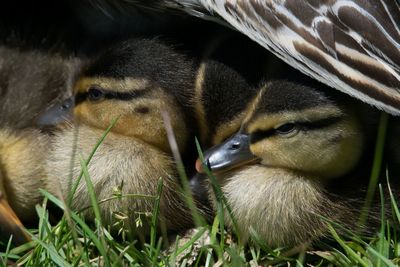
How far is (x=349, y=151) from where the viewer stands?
288 cm

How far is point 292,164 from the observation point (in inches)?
114

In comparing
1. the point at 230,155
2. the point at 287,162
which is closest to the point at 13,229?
the point at 230,155

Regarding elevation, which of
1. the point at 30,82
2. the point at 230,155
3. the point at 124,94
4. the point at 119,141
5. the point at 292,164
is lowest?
the point at 292,164

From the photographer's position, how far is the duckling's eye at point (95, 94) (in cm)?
300

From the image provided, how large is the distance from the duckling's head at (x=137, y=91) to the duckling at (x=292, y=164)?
0.19m

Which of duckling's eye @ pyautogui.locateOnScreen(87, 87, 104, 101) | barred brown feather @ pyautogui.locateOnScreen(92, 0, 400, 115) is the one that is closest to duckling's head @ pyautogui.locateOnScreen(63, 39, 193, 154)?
duckling's eye @ pyautogui.locateOnScreen(87, 87, 104, 101)

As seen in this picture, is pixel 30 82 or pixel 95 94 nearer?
pixel 95 94

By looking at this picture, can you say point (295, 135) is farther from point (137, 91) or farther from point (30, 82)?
point (30, 82)

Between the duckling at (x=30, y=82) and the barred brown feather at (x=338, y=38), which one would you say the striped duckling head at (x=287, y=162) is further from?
the duckling at (x=30, y=82)

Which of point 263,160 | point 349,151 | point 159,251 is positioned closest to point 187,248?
point 159,251

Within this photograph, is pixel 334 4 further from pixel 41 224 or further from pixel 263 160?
pixel 41 224

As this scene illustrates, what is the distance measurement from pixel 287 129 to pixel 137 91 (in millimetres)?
446

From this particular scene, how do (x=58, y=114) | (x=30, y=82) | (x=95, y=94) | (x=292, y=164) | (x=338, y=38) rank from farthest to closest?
1. (x=30, y=82)
2. (x=58, y=114)
3. (x=95, y=94)
4. (x=292, y=164)
5. (x=338, y=38)

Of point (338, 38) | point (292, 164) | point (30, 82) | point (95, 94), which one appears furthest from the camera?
point (30, 82)
